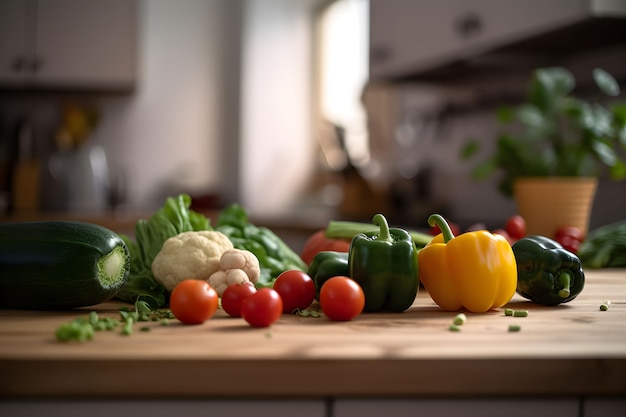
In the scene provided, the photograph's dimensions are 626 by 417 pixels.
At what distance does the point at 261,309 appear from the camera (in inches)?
45.3

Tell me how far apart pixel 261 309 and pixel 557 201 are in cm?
163

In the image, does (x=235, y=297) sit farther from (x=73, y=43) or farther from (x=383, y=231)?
(x=73, y=43)

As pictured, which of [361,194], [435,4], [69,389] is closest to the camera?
[69,389]

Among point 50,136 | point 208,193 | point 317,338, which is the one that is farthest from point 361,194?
point 317,338

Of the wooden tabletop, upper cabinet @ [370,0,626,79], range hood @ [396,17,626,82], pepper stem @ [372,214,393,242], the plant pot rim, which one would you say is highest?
upper cabinet @ [370,0,626,79]

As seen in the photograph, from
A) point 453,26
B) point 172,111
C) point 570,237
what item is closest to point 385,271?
point 570,237

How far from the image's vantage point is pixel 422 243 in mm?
1727

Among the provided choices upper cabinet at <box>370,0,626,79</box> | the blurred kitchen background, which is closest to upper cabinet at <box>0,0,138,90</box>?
the blurred kitchen background

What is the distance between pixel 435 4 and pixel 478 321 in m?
2.50

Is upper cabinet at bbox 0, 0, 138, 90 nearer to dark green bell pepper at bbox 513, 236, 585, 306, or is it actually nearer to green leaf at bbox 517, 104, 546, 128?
green leaf at bbox 517, 104, 546, 128

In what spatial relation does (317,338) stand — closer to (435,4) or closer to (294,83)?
(435,4)

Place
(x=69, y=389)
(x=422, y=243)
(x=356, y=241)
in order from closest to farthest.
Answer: (x=69, y=389) < (x=356, y=241) < (x=422, y=243)

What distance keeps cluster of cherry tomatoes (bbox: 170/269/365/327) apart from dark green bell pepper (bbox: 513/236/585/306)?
40 cm

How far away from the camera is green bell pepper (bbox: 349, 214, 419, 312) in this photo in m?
1.32
